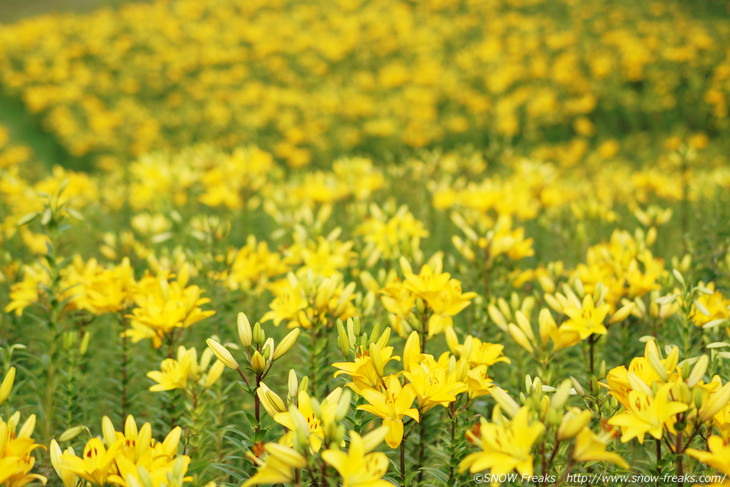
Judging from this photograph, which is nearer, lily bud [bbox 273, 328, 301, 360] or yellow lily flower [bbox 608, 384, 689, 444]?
yellow lily flower [bbox 608, 384, 689, 444]

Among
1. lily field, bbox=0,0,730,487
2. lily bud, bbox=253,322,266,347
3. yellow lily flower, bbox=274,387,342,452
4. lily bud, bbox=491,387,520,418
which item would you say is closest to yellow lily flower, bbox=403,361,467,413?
lily field, bbox=0,0,730,487

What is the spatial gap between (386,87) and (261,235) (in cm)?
725

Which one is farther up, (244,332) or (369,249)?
(244,332)

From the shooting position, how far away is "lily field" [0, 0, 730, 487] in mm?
1658

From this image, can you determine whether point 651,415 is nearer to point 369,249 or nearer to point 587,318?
point 587,318

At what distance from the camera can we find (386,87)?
11672 mm

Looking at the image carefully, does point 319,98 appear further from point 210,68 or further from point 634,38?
point 634,38

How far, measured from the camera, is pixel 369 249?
3.38 m

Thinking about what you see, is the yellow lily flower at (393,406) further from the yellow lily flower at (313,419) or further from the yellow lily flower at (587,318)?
the yellow lily flower at (587,318)

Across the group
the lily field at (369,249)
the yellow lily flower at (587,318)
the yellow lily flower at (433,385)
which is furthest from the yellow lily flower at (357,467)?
the yellow lily flower at (587,318)

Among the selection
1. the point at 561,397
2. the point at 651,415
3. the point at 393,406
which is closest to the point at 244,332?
the point at 393,406

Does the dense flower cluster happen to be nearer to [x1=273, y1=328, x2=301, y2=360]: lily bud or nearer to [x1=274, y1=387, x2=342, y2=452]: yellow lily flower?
[x1=273, y1=328, x2=301, y2=360]: lily bud

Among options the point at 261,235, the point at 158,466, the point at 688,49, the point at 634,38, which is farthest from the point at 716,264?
the point at 634,38

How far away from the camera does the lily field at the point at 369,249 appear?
166 cm
